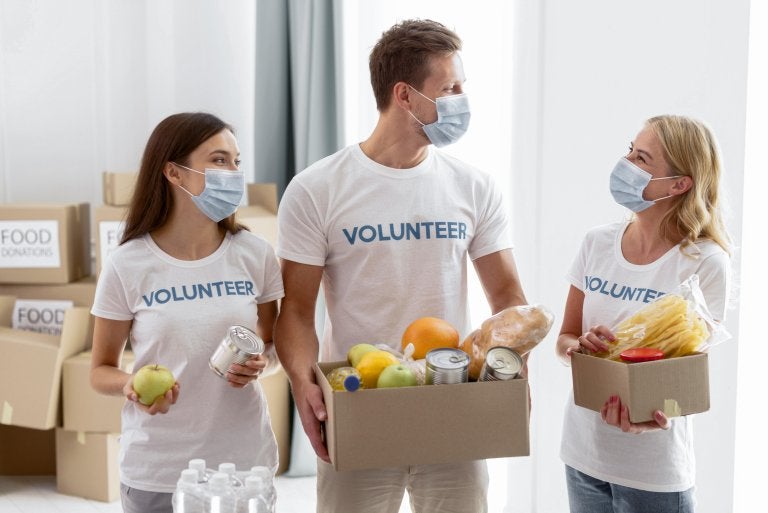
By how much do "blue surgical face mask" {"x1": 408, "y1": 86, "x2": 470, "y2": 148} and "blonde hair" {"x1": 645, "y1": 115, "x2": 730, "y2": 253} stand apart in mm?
422

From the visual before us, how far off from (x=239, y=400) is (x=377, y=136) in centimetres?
64

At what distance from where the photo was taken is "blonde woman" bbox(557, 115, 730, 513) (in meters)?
1.82

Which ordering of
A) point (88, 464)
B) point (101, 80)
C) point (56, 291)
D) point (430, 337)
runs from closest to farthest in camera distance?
1. point (430, 337)
2. point (88, 464)
3. point (56, 291)
4. point (101, 80)

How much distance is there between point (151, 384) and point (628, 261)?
40.1 inches

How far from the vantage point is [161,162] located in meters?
1.94

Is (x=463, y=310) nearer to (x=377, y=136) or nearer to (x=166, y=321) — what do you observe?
(x=377, y=136)

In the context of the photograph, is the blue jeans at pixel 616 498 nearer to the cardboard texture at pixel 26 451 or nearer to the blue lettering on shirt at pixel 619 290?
the blue lettering on shirt at pixel 619 290

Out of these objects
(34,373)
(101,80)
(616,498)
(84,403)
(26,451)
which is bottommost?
(26,451)

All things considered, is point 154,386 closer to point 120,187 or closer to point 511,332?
point 511,332

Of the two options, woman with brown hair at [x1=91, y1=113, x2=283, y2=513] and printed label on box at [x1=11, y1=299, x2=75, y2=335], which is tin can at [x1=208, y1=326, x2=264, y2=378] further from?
printed label on box at [x1=11, y1=299, x2=75, y2=335]

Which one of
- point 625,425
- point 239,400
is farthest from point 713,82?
point 239,400

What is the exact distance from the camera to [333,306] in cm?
195

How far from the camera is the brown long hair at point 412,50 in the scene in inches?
74.5

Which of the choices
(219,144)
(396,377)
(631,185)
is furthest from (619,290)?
(219,144)
